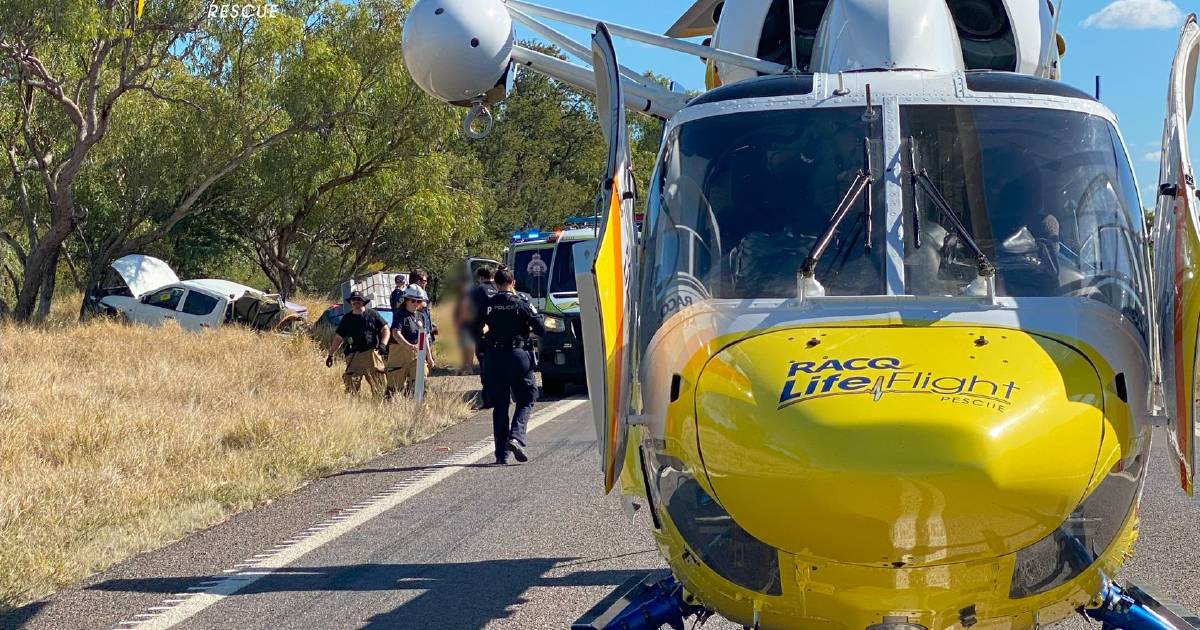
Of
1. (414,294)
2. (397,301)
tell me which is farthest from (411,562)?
(397,301)

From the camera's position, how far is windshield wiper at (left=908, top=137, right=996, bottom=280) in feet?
15.1

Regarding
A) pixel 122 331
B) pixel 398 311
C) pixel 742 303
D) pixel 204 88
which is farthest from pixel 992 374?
pixel 204 88

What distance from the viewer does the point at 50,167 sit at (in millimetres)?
31172

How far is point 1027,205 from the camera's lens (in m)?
4.98

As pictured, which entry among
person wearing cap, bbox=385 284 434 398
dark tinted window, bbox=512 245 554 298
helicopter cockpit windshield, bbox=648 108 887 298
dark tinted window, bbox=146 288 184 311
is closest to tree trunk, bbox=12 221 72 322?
dark tinted window, bbox=146 288 184 311

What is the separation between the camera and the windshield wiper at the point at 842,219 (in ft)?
15.3

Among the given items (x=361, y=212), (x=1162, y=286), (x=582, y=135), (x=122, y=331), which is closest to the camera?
(x=1162, y=286)

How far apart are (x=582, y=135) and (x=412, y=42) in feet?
146

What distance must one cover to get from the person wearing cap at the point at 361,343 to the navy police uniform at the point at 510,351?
3145mm

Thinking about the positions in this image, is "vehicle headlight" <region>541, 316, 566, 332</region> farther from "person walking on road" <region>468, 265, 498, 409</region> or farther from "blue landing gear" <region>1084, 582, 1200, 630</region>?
"blue landing gear" <region>1084, 582, 1200, 630</region>

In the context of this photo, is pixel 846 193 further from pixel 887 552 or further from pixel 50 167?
pixel 50 167

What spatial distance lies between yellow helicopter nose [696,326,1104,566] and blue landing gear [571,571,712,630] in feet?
2.79

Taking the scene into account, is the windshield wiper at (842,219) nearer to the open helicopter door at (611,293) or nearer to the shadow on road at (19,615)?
the open helicopter door at (611,293)

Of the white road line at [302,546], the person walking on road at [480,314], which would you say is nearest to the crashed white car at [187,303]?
the person walking on road at [480,314]
